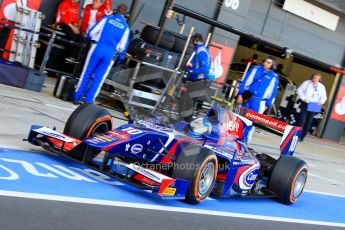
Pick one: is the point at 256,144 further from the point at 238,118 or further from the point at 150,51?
the point at 238,118

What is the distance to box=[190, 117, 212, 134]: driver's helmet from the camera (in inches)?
302

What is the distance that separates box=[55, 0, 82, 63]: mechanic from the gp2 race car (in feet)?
19.8

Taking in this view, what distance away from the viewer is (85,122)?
7355mm

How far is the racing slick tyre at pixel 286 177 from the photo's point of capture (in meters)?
8.61

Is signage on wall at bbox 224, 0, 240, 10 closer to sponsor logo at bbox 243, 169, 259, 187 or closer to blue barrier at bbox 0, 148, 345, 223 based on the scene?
blue barrier at bbox 0, 148, 345, 223

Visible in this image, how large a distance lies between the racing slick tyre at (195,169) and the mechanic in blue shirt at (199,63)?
5.96m

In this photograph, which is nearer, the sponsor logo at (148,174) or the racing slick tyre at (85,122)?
the sponsor logo at (148,174)

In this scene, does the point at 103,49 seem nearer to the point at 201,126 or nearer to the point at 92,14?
the point at 92,14

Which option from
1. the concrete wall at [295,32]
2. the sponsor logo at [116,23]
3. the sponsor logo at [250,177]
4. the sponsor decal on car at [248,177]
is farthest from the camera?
the concrete wall at [295,32]

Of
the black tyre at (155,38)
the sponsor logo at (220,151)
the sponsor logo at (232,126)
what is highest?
the black tyre at (155,38)

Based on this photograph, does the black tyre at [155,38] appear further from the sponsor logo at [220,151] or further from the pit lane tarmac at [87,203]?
the sponsor logo at [220,151]

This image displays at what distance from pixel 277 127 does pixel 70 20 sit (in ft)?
21.2

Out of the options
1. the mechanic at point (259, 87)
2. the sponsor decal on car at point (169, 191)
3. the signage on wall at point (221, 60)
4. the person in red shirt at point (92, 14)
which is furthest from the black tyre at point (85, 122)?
the signage on wall at point (221, 60)

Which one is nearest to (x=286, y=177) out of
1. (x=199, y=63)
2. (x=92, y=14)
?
(x=199, y=63)
